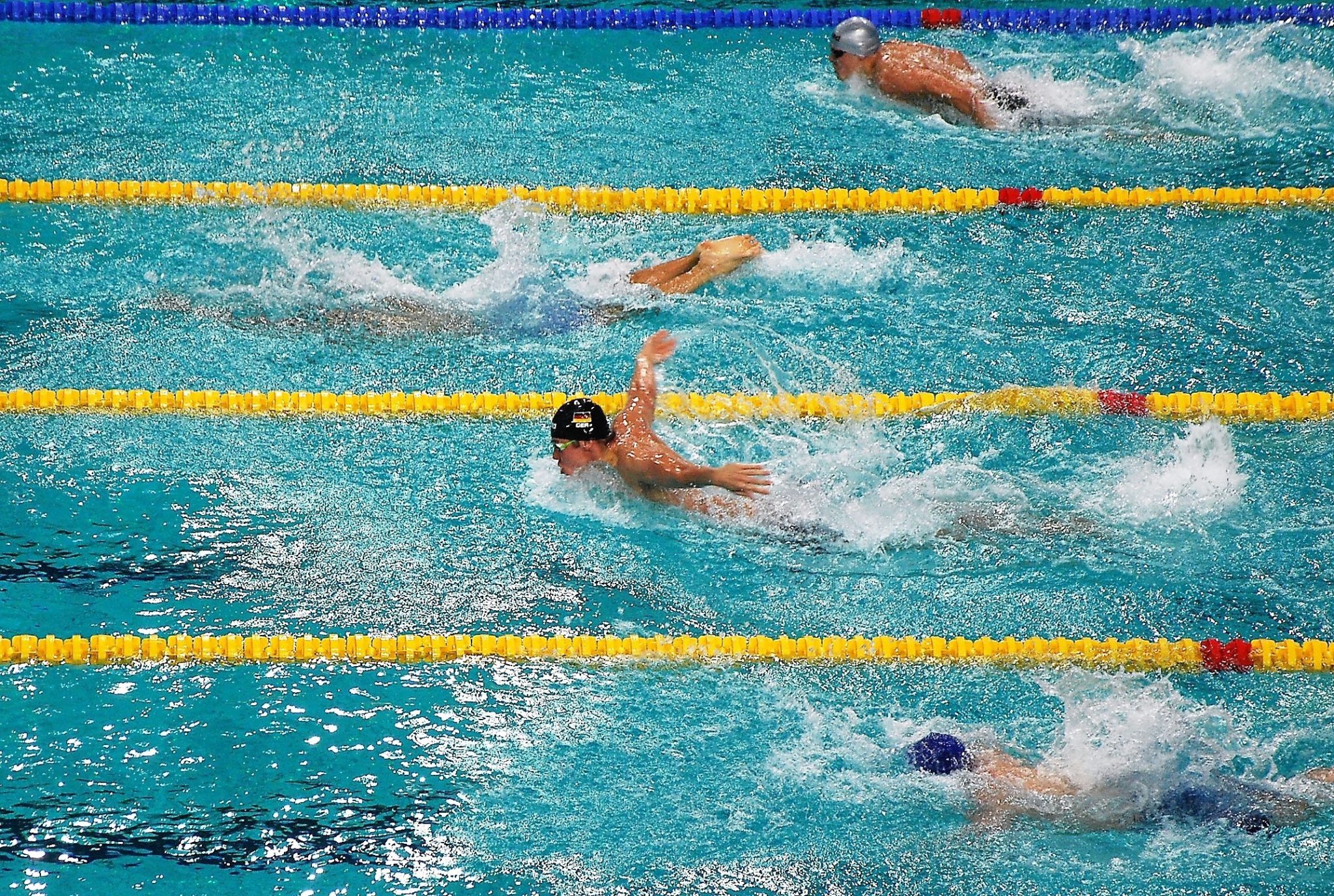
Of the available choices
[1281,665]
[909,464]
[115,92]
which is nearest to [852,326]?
A: [909,464]

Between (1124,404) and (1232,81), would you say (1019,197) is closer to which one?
(1124,404)

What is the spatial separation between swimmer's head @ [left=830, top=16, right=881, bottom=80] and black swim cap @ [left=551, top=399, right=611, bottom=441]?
2.72 metres

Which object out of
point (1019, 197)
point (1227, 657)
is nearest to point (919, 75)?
point (1019, 197)

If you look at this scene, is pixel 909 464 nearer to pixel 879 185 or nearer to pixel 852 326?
pixel 852 326

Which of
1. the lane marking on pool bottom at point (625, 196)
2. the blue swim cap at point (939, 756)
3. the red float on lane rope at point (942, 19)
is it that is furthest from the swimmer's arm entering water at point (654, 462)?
the red float on lane rope at point (942, 19)

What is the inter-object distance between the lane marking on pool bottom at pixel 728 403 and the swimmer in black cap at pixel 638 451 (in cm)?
45

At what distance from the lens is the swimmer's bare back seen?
605 centimetres

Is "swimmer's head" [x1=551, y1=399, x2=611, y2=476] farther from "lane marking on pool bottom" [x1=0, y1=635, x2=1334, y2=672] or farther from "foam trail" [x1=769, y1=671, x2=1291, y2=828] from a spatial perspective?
"foam trail" [x1=769, y1=671, x2=1291, y2=828]

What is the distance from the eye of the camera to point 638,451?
4039 millimetres

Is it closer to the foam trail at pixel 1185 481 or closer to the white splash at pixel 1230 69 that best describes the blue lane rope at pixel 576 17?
the white splash at pixel 1230 69

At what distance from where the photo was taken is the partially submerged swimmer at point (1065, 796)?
3262 mm

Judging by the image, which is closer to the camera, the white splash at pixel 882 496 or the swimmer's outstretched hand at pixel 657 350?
the white splash at pixel 882 496

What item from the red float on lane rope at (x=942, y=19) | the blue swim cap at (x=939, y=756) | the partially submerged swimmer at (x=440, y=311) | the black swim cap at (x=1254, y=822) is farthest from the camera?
the red float on lane rope at (x=942, y=19)

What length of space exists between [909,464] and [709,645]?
96 cm
